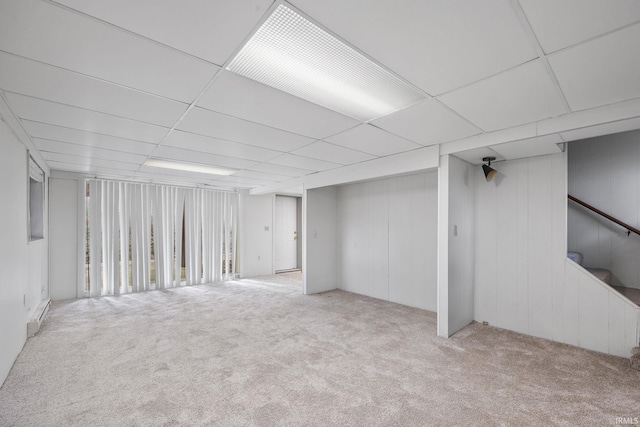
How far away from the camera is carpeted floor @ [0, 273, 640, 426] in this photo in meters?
2.10

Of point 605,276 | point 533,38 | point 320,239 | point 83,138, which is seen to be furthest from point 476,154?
point 83,138

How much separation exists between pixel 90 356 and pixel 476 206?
4.97 meters

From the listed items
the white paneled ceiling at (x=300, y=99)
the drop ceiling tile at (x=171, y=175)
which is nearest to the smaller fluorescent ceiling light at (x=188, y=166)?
the drop ceiling tile at (x=171, y=175)

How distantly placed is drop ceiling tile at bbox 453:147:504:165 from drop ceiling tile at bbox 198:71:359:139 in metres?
1.52

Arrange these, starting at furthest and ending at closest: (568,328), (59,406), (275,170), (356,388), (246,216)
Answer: (246,216) < (275,170) < (568,328) < (356,388) < (59,406)

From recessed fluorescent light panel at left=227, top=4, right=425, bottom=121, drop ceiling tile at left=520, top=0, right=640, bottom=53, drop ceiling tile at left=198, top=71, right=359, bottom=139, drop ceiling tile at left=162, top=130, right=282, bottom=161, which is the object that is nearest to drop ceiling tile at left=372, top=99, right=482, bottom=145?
recessed fluorescent light panel at left=227, top=4, right=425, bottom=121

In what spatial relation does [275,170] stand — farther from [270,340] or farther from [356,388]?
[356,388]

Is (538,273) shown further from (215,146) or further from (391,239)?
(215,146)

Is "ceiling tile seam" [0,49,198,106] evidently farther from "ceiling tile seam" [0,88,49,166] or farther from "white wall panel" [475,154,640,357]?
"white wall panel" [475,154,640,357]

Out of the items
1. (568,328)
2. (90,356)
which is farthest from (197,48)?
(568,328)

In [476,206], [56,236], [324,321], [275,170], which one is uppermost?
[275,170]

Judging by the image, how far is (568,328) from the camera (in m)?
3.30

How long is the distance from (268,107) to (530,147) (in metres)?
2.88

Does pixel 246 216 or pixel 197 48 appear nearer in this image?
pixel 197 48
